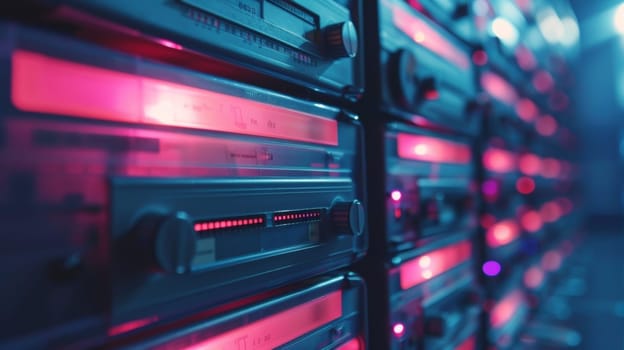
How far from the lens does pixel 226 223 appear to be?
430mm

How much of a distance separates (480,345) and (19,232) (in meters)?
1.11

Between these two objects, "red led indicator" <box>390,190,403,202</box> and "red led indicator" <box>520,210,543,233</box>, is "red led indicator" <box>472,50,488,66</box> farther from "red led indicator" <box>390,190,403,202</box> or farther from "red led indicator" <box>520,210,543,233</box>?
"red led indicator" <box>520,210,543,233</box>

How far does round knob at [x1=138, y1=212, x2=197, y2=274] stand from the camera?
34 centimetres

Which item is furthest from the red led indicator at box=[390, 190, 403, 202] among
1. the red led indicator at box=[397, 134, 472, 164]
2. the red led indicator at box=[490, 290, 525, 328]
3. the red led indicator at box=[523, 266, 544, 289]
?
the red led indicator at box=[523, 266, 544, 289]

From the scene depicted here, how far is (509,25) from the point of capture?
156 centimetres

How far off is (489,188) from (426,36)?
0.50m

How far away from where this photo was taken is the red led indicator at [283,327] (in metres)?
0.45

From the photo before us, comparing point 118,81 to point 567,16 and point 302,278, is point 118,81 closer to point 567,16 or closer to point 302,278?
point 302,278

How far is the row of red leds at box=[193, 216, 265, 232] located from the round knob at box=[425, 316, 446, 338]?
486 millimetres

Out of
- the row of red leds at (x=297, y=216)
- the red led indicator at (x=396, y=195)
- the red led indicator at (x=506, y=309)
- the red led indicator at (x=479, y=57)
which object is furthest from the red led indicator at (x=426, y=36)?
the red led indicator at (x=506, y=309)

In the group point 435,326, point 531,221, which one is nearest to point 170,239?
point 435,326

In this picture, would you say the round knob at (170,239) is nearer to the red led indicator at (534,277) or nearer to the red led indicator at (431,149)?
the red led indicator at (431,149)

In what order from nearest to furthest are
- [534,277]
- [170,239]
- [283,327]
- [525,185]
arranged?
1. [170,239]
2. [283,327]
3. [525,185]
4. [534,277]

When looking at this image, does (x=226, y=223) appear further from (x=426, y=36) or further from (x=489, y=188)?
(x=489, y=188)
